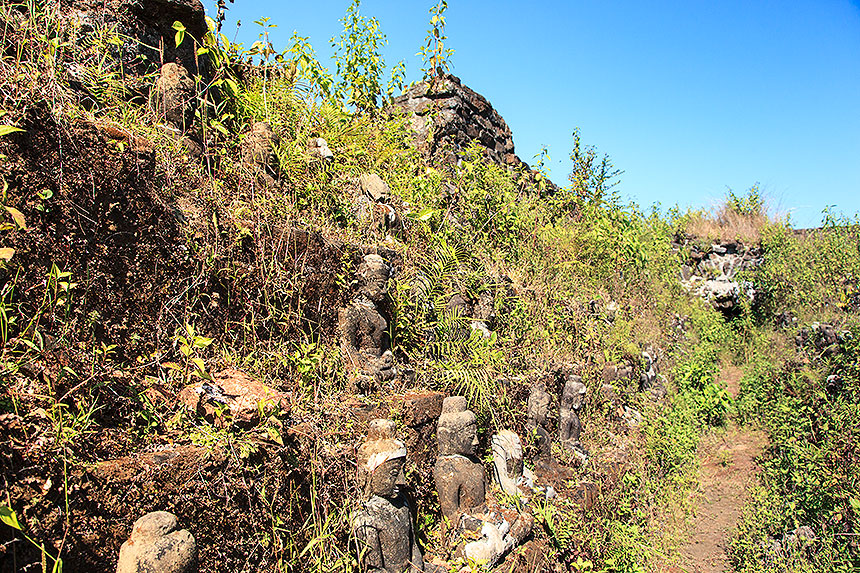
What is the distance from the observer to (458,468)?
2.90 meters

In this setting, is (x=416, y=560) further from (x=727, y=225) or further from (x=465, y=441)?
(x=727, y=225)

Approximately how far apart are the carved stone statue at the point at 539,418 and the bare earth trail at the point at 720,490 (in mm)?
1643

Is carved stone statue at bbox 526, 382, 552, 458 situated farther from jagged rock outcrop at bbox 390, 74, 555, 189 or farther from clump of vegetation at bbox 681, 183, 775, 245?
clump of vegetation at bbox 681, 183, 775, 245

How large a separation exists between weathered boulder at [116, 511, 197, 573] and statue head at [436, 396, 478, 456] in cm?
152

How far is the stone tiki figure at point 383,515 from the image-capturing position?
231 centimetres

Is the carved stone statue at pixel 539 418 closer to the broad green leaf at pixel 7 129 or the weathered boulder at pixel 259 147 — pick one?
the weathered boulder at pixel 259 147

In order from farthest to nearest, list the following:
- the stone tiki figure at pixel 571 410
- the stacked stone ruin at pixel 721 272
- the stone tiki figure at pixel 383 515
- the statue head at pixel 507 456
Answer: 1. the stacked stone ruin at pixel 721 272
2. the stone tiki figure at pixel 571 410
3. the statue head at pixel 507 456
4. the stone tiki figure at pixel 383 515

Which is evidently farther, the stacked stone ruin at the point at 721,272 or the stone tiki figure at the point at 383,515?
the stacked stone ruin at the point at 721,272

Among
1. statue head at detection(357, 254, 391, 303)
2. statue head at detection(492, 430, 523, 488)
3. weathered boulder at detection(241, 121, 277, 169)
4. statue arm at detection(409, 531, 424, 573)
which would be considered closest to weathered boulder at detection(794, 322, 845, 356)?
statue head at detection(492, 430, 523, 488)

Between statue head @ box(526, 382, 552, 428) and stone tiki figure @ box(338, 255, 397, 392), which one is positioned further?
statue head @ box(526, 382, 552, 428)

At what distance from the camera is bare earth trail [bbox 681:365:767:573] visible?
4.40 m

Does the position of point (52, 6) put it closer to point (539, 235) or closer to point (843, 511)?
point (539, 235)

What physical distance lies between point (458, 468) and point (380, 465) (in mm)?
644

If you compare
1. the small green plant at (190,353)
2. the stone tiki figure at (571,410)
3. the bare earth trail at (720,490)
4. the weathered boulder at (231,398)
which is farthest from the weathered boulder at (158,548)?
the bare earth trail at (720,490)
